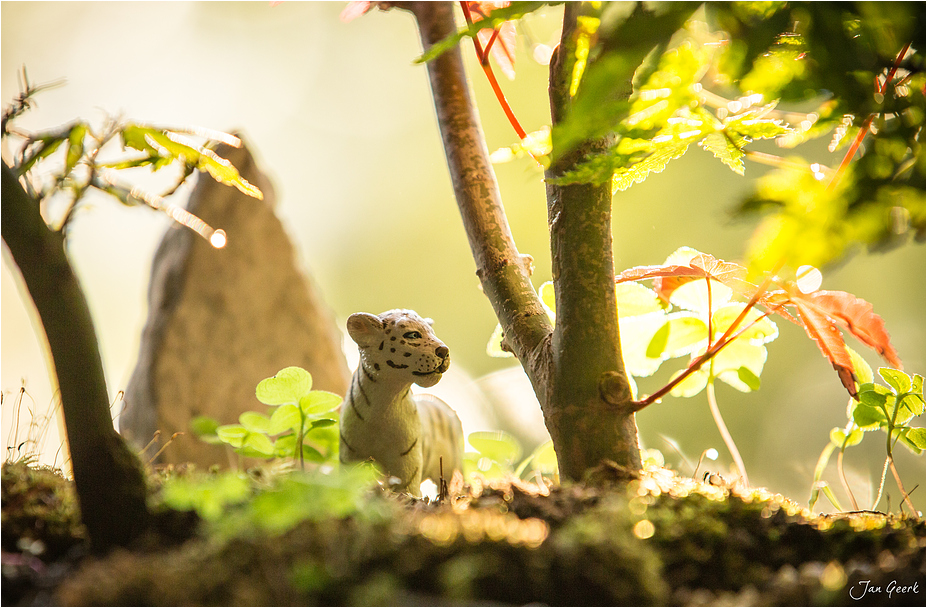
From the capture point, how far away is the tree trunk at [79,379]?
1.84 feet

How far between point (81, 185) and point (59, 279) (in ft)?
0.34

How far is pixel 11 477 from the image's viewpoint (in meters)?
0.74

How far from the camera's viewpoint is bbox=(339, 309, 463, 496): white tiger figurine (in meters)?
0.96

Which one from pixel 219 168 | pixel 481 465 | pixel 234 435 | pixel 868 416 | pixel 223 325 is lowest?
pixel 481 465

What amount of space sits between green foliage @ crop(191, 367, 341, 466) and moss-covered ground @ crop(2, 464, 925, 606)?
30 cm

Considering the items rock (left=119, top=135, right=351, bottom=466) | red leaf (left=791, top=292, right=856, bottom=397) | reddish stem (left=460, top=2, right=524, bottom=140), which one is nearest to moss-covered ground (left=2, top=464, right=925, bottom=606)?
red leaf (left=791, top=292, right=856, bottom=397)

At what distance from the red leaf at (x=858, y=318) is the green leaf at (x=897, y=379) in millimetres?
66

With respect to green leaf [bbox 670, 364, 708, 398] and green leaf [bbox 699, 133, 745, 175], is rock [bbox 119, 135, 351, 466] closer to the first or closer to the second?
green leaf [bbox 670, 364, 708, 398]

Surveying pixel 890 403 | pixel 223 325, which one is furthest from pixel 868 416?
pixel 223 325

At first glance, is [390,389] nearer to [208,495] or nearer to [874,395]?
[208,495]

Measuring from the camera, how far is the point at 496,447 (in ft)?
4.32

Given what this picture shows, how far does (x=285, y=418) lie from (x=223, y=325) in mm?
802

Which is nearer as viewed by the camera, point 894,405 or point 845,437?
point 894,405

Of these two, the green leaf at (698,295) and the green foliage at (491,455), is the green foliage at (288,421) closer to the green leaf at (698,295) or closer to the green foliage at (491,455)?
the green foliage at (491,455)
